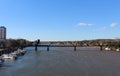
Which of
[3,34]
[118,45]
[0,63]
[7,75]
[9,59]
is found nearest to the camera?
[7,75]

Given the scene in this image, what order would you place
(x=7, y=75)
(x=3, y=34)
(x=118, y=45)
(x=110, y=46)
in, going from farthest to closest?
1. (x=3, y=34)
2. (x=110, y=46)
3. (x=118, y=45)
4. (x=7, y=75)

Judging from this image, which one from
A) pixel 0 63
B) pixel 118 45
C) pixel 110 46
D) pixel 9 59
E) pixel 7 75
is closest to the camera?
pixel 7 75

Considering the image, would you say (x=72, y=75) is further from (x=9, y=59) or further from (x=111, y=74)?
(x=9, y=59)

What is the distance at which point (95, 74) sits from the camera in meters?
36.3

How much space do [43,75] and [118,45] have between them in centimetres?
10467

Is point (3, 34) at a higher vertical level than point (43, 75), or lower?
higher

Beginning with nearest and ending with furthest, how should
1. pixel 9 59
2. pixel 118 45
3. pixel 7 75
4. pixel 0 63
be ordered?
1. pixel 7 75
2. pixel 0 63
3. pixel 9 59
4. pixel 118 45

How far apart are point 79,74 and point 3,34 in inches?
5778

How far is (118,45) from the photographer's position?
135375 millimetres

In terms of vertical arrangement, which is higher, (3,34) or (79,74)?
(3,34)

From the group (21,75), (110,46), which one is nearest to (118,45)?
(110,46)

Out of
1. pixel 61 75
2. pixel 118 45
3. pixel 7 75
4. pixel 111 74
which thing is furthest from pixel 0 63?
pixel 118 45

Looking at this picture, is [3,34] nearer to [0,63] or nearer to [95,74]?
[0,63]

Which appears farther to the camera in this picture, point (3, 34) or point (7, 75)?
point (3, 34)
